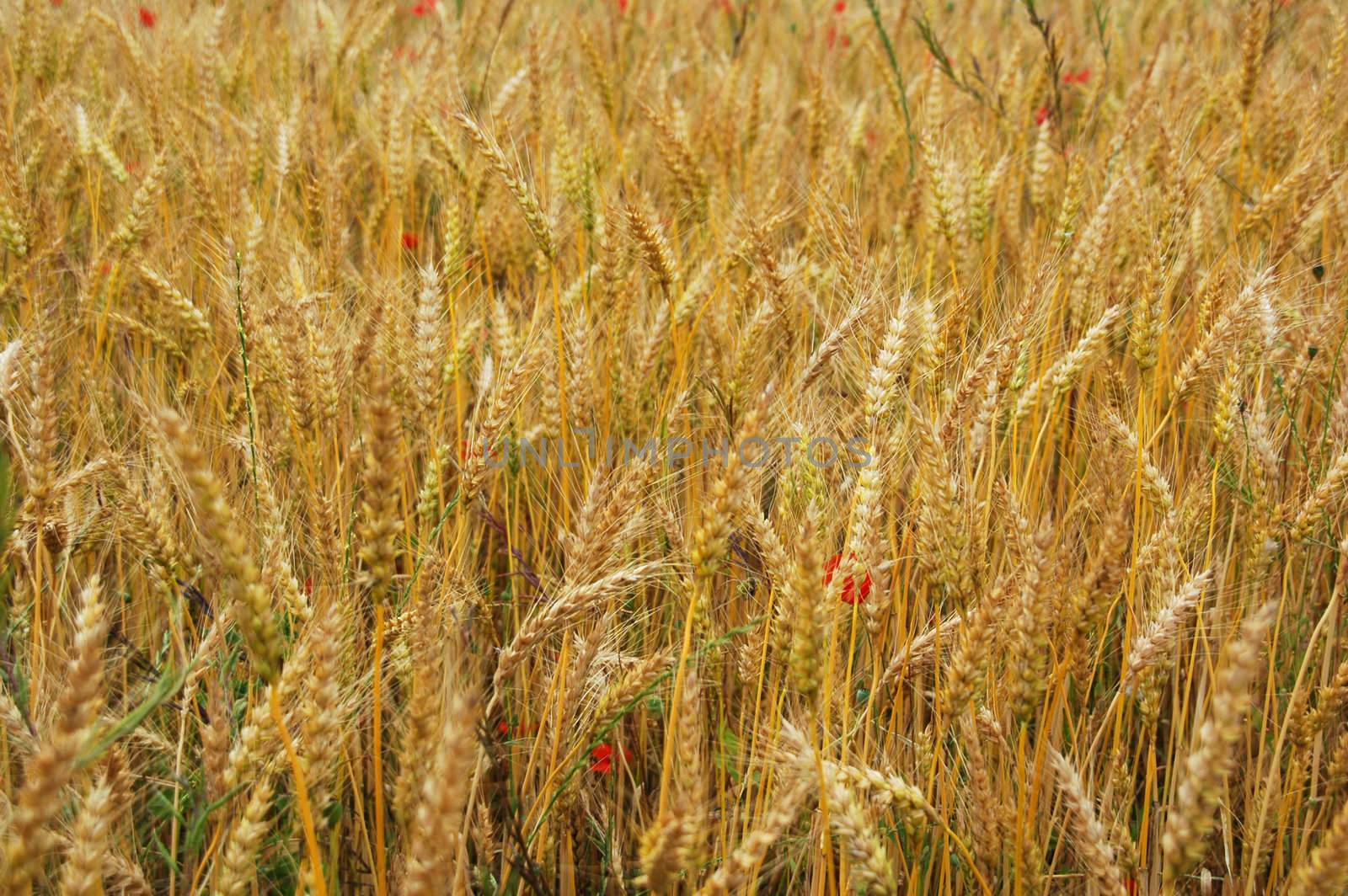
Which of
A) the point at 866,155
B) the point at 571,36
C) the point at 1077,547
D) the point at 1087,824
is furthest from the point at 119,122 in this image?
the point at 1087,824

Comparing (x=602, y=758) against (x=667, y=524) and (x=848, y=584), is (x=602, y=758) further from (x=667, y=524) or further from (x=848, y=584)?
(x=848, y=584)

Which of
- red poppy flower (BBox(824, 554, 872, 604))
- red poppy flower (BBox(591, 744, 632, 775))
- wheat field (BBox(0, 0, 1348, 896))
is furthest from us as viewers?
red poppy flower (BBox(591, 744, 632, 775))

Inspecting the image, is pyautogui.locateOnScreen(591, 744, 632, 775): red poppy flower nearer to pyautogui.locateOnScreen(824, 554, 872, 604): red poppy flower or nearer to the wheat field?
the wheat field

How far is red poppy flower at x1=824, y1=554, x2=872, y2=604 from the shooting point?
117 cm

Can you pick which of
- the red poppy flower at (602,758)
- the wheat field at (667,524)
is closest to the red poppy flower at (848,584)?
the wheat field at (667,524)

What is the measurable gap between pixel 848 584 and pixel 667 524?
1.01ft

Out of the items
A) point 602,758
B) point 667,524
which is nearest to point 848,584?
point 667,524

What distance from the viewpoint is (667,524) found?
1.38m

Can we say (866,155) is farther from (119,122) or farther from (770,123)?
(119,122)

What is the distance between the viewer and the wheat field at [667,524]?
99 centimetres

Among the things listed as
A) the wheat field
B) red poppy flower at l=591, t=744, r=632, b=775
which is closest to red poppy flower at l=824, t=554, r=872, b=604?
the wheat field

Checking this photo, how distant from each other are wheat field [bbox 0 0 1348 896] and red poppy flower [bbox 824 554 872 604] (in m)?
0.01

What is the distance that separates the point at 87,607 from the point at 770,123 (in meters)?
2.26

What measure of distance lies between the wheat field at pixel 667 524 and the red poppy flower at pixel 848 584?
0.01 metres
